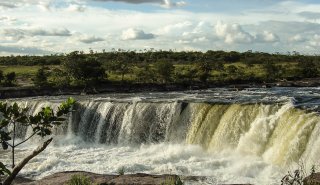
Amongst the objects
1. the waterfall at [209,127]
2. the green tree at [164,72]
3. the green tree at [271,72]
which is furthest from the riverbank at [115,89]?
the waterfall at [209,127]

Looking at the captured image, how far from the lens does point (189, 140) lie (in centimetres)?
2809

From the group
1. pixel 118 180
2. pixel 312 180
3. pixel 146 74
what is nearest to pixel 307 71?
pixel 146 74

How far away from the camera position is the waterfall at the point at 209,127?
2216cm

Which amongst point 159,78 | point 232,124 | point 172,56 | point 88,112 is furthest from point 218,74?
point 232,124

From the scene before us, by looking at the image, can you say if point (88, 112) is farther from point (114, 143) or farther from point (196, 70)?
point (196, 70)

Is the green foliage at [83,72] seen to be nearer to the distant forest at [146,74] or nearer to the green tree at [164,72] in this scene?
the distant forest at [146,74]

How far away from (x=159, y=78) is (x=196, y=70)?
35.9 ft

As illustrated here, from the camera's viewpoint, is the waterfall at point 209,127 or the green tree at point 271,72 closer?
the waterfall at point 209,127

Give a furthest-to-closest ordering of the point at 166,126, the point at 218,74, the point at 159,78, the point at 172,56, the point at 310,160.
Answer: the point at 172,56
the point at 218,74
the point at 159,78
the point at 166,126
the point at 310,160

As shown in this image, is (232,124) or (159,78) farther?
(159,78)

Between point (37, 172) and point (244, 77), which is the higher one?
point (244, 77)

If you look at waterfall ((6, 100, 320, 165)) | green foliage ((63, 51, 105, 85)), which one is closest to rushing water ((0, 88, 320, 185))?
waterfall ((6, 100, 320, 165))

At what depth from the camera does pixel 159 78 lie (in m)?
64.8

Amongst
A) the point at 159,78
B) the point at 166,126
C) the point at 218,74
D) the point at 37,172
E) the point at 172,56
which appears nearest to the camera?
the point at 37,172
